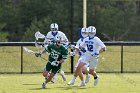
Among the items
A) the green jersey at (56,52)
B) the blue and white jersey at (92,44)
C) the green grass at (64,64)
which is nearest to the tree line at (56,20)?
the green grass at (64,64)

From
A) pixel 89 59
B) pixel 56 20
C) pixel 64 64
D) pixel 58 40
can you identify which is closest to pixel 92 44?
pixel 89 59

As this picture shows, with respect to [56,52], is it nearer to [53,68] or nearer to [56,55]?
[56,55]

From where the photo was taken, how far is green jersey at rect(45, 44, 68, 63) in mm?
17969

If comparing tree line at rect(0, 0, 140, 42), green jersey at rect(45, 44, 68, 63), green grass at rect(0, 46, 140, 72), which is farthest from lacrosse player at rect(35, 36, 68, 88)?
tree line at rect(0, 0, 140, 42)

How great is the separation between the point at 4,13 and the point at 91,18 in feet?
21.0

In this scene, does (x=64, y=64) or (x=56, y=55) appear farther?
(x=64, y=64)

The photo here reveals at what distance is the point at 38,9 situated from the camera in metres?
34.6

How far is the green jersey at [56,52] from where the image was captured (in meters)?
18.0

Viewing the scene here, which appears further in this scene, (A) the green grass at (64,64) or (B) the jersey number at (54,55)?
(A) the green grass at (64,64)

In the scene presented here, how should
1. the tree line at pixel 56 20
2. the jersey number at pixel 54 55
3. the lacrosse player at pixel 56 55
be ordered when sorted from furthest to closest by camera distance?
1. the tree line at pixel 56 20
2. the jersey number at pixel 54 55
3. the lacrosse player at pixel 56 55

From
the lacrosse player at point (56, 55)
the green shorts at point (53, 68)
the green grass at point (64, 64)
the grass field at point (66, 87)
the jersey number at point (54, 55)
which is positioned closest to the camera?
the grass field at point (66, 87)

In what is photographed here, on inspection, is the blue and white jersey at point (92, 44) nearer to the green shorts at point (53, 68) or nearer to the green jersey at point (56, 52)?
the green jersey at point (56, 52)

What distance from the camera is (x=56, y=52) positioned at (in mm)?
18109

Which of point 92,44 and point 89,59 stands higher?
point 92,44
